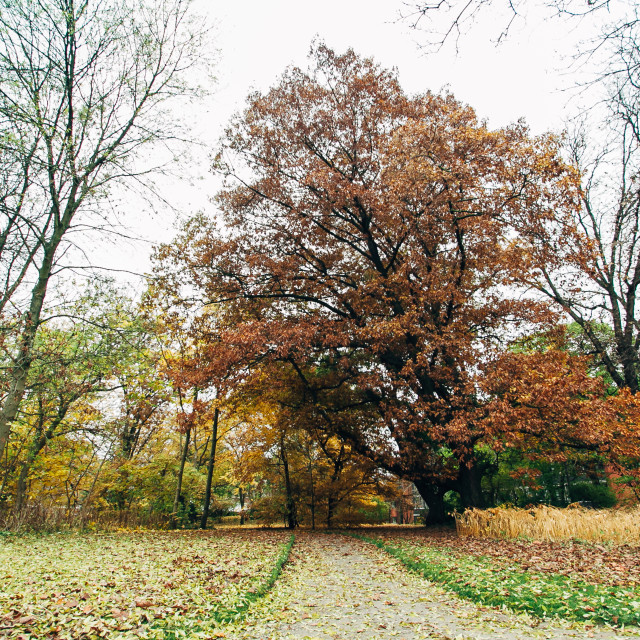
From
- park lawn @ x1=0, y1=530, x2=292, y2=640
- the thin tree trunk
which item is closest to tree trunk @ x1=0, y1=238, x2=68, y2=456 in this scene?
the thin tree trunk

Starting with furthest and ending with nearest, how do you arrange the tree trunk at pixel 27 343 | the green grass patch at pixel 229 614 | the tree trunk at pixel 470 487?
the tree trunk at pixel 470 487
the tree trunk at pixel 27 343
the green grass patch at pixel 229 614

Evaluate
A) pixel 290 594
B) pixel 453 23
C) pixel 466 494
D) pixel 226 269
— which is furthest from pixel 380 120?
pixel 290 594

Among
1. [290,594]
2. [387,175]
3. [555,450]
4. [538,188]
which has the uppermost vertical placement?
[387,175]

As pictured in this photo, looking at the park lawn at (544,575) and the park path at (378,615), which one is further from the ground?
the park lawn at (544,575)

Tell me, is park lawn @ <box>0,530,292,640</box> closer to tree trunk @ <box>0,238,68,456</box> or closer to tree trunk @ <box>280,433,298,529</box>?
tree trunk @ <box>0,238,68,456</box>

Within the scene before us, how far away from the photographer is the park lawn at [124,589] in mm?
3115

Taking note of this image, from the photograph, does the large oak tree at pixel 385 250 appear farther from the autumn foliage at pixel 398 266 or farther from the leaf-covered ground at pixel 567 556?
the leaf-covered ground at pixel 567 556

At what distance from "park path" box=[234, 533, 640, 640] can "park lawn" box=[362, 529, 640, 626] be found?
193mm

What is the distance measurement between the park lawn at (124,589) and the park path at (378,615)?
35 centimetres

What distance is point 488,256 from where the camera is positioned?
477 inches

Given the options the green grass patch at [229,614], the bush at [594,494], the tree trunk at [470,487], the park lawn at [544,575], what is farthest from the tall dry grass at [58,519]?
the bush at [594,494]

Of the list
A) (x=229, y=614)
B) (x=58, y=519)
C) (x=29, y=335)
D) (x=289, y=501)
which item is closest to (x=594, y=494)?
(x=289, y=501)

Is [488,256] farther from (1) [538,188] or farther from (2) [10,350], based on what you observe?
(2) [10,350]

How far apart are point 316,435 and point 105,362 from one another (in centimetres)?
967
